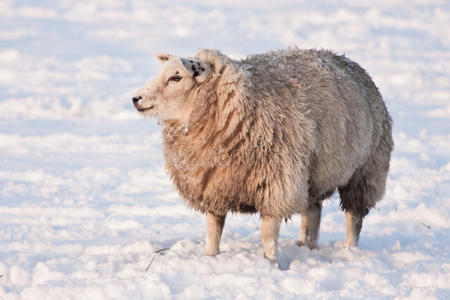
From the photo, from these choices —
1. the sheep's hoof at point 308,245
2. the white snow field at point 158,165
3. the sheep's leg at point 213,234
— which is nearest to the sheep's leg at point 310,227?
the sheep's hoof at point 308,245

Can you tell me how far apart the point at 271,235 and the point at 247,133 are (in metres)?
0.77

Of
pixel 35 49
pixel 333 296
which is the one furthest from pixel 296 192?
pixel 35 49

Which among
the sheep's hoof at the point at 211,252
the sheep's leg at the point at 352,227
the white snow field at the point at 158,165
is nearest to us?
the white snow field at the point at 158,165

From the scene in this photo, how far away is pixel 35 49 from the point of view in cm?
1698

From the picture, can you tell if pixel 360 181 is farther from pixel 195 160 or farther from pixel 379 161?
pixel 195 160

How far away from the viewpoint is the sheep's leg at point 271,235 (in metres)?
5.07

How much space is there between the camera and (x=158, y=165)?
31.3ft

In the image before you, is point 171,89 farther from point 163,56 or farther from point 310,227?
point 310,227

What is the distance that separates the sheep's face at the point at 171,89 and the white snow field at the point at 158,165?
3.45 ft

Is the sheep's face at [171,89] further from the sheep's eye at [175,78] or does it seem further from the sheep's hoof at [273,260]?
the sheep's hoof at [273,260]

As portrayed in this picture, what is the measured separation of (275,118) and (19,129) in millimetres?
6774

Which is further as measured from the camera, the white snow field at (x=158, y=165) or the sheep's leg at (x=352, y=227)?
the sheep's leg at (x=352, y=227)

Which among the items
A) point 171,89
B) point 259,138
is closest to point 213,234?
point 259,138

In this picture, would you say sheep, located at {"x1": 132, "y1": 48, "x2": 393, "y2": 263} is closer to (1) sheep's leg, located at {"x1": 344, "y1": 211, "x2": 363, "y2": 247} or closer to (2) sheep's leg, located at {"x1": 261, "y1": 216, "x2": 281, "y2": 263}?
(2) sheep's leg, located at {"x1": 261, "y1": 216, "x2": 281, "y2": 263}
